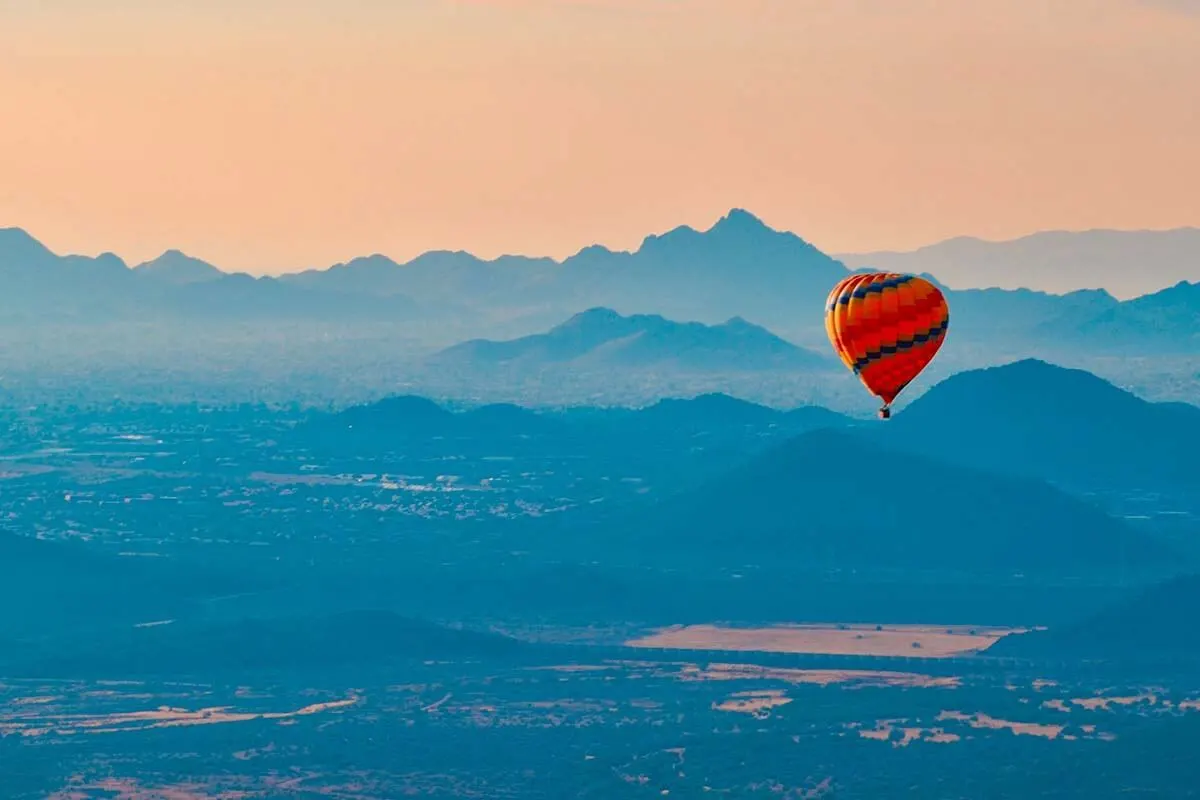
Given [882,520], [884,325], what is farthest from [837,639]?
[884,325]

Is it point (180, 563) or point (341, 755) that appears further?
point (180, 563)

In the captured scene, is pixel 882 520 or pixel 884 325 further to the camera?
pixel 882 520

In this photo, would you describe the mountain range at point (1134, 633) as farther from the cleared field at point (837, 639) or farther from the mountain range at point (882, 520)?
the mountain range at point (882, 520)

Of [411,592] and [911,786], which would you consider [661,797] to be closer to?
[911,786]

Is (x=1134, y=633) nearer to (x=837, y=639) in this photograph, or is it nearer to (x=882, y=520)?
(x=837, y=639)

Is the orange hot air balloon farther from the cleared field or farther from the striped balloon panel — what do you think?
the cleared field

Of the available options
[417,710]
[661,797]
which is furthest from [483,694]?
[661,797]
